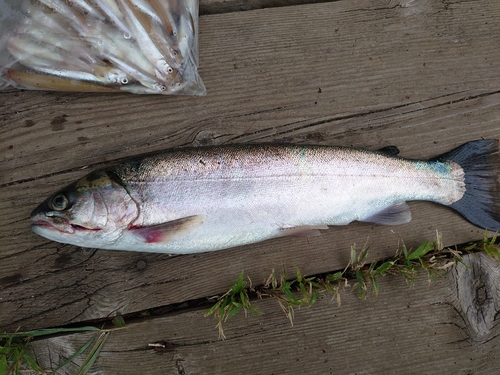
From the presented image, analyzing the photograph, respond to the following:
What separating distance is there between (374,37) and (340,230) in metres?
1.23

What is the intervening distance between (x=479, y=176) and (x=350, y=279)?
967 millimetres

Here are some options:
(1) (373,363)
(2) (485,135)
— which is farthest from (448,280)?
(2) (485,135)

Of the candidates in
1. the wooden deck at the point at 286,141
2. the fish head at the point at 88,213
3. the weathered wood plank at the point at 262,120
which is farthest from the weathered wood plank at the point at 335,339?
the fish head at the point at 88,213

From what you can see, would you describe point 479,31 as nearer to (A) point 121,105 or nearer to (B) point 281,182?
(B) point 281,182

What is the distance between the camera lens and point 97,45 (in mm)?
2010

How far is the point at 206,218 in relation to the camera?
1.91 metres

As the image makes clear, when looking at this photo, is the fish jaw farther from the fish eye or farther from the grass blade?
the grass blade

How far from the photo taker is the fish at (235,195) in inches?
72.9

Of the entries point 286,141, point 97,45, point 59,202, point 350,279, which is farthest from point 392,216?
point 97,45

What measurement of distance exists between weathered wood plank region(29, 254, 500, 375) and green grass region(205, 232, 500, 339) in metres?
0.06

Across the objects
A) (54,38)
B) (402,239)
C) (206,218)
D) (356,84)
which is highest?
(54,38)

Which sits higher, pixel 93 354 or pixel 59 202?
→ pixel 59 202

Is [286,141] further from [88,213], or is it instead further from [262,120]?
[88,213]

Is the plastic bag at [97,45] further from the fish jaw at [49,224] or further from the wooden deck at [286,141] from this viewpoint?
the fish jaw at [49,224]
